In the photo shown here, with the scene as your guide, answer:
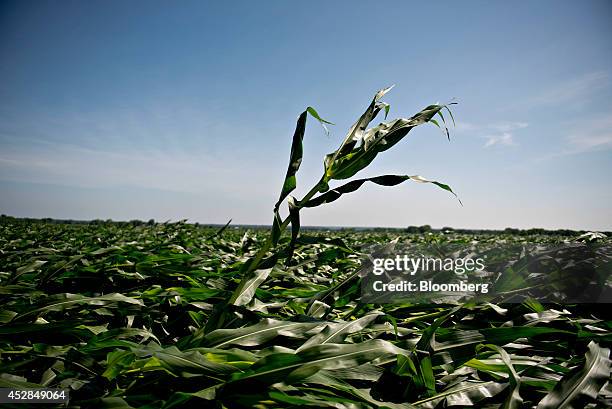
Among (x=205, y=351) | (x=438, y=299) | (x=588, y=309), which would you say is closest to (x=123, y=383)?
(x=205, y=351)

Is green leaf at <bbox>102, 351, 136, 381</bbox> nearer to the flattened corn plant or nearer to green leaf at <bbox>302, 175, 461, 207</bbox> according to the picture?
the flattened corn plant

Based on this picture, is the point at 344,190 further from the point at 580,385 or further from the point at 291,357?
the point at 580,385

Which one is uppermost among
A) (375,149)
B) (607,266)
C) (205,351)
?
(375,149)

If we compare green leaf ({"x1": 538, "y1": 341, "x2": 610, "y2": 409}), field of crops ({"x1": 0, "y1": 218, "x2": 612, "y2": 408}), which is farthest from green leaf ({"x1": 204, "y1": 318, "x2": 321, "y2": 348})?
green leaf ({"x1": 538, "y1": 341, "x2": 610, "y2": 409})

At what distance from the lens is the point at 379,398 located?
896 mm

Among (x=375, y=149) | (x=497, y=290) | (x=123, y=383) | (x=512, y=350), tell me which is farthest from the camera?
(x=497, y=290)

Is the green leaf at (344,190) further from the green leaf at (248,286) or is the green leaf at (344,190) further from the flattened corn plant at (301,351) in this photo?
the green leaf at (248,286)

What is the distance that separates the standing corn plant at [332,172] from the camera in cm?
109

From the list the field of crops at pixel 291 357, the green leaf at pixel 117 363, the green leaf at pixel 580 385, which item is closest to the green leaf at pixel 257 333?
the field of crops at pixel 291 357

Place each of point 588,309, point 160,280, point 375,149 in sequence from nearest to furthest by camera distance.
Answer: point 375,149, point 588,309, point 160,280

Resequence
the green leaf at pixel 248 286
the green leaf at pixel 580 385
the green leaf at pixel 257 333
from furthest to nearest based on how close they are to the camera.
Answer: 1. the green leaf at pixel 248 286
2. the green leaf at pixel 257 333
3. the green leaf at pixel 580 385

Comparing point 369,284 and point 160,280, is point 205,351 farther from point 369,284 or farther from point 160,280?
point 160,280

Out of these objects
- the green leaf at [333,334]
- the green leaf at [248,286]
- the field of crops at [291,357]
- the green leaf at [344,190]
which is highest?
the green leaf at [344,190]

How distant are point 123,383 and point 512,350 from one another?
1.33m
